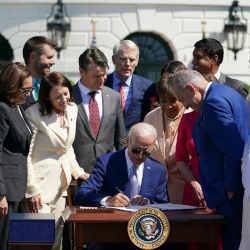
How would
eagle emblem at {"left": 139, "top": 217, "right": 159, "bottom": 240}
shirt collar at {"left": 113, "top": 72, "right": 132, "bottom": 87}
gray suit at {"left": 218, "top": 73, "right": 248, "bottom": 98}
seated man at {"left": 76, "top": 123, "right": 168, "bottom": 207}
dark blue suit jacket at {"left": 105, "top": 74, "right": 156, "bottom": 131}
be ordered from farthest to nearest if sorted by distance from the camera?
1. shirt collar at {"left": 113, "top": 72, "right": 132, "bottom": 87}
2. dark blue suit jacket at {"left": 105, "top": 74, "right": 156, "bottom": 131}
3. gray suit at {"left": 218, "top": 73, "right": 248, "bottom": 98}
4. seated man at {"left": 76, "top": 123, "right": 168, "bottom": 207}
5. eagle emblem at {"left": 139, "top": 217, "right": 159, "bottom": 240}

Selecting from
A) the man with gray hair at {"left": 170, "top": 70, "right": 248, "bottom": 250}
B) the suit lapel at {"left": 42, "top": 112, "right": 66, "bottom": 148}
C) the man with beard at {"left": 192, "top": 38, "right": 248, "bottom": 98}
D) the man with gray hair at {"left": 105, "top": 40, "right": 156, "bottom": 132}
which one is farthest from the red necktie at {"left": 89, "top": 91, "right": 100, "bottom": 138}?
the man with gray hair at {"left": 170, "top": 70, "right": 248, "bottom": 250}

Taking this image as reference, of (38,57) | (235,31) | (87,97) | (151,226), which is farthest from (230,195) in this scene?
(235,31)

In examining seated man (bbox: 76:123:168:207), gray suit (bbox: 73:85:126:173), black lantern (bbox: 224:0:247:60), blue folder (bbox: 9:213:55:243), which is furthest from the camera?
black lantern (bbox: 224:0:247:60)

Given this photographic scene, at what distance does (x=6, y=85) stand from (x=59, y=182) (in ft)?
2.72

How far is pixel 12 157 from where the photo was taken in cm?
487

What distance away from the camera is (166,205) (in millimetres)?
4570

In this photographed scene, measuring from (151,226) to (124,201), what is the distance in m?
0.55

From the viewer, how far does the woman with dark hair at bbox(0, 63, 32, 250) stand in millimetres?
4836

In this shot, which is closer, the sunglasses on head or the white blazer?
the sunglasses on head

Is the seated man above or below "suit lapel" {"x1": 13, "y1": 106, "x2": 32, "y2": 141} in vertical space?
below

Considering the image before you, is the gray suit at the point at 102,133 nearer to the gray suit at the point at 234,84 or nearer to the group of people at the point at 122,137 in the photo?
the group of people at the point at 122,137

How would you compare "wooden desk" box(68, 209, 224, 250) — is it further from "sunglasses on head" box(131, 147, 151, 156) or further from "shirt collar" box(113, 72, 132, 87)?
"shirt collar" box(113, 72, 132, 87)

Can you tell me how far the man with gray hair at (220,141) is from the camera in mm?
4262

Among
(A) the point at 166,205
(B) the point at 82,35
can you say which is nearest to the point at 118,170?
(A) the point at 166,205
